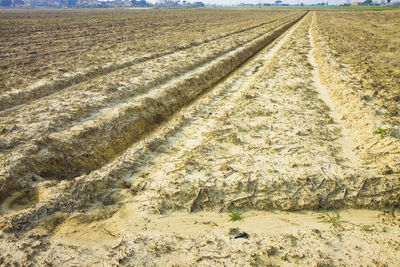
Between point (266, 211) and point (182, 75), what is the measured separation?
703 centimetres

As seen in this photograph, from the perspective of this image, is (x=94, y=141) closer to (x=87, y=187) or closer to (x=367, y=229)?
(x=87, y=187)

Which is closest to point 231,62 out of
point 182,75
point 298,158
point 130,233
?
point 182,75

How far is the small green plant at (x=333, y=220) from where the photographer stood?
3257 millimetres

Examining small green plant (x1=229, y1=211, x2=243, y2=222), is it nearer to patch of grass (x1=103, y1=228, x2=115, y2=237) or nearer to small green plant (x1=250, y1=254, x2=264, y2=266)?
small green plant (x1=250, y1=254, x2=264, y2=266)

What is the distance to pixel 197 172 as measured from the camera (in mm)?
4090

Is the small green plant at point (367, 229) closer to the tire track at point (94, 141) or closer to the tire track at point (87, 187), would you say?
the tire track at point (87, 187)

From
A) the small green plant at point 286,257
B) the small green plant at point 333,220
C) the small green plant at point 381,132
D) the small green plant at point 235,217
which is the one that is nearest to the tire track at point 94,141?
the small green plant at point 235,217

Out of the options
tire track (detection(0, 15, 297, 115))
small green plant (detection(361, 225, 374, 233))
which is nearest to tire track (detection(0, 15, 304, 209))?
tire track (detection(0, 15, 297, 115))

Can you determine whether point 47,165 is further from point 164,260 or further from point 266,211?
point 266,211

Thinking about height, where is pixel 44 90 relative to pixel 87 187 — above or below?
above

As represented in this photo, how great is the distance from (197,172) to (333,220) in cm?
202

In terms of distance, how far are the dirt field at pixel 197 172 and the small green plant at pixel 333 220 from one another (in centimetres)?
1

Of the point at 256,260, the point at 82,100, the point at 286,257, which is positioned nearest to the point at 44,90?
the point at 82,100

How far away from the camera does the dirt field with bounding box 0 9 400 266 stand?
294 centimetres
